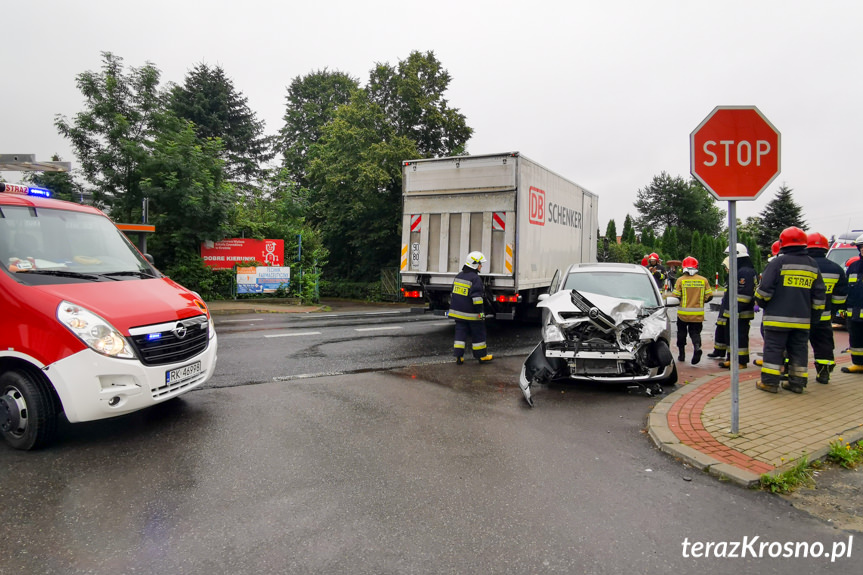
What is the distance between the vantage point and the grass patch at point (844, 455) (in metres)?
4.39

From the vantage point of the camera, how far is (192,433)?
497cm

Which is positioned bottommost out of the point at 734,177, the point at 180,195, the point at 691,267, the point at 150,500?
the point at 150,500

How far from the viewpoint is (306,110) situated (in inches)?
1719

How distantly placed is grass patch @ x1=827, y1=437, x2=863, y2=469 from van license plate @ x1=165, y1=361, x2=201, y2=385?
Result: 5561 millimetres

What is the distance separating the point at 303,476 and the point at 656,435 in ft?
10.5

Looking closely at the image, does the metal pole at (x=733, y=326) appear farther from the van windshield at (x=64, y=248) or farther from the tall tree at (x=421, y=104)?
the tall tree at (x=421, y=104)

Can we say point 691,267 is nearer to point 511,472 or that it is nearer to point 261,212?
point 511,472

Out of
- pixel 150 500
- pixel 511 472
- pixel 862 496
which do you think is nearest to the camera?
pixel 150 500

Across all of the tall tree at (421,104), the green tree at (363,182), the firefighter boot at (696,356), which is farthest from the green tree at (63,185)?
the firefighter boot at (696,356)

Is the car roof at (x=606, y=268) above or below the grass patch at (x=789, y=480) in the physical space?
above

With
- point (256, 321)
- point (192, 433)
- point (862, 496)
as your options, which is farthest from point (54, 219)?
point (256, 321)

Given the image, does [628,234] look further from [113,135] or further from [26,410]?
[26,410]

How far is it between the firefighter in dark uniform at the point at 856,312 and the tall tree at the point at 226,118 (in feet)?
121

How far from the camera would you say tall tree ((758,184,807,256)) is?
6148cm
